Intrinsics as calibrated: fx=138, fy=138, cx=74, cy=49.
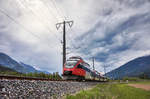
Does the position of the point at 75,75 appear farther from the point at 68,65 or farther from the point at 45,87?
the point at 45,87

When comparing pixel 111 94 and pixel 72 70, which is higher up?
pixel 72 70

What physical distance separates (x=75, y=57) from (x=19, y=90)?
17.5 meters

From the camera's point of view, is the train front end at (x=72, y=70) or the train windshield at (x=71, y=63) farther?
the train windshield at (x=71, y=63)

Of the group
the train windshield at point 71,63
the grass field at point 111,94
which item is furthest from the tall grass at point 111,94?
the train windshield at point 71,63

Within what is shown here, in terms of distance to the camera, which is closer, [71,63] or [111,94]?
[111,94]

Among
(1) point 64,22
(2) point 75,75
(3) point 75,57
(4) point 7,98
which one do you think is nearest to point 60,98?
(4) point 7,98

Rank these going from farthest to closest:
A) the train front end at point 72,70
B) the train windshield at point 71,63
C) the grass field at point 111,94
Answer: the train windshield at point 71,63 → the train front end at point 72,70 → the grass field at point 111,94

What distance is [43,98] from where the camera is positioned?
6699mm

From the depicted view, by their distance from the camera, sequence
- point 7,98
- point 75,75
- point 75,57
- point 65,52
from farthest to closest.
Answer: point 65,52
point 75,57
point 75,75
point 7,98

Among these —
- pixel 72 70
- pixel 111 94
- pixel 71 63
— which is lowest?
pixel 111 94

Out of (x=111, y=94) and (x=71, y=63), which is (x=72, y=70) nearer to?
(x=71, y=63)

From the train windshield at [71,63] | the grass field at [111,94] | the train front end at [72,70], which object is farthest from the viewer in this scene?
the train windshield at [71,63]

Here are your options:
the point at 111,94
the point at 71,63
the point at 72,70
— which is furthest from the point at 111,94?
the point at 71,63

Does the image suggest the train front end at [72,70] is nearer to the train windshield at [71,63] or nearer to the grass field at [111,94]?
the train windshield at [71,63]
